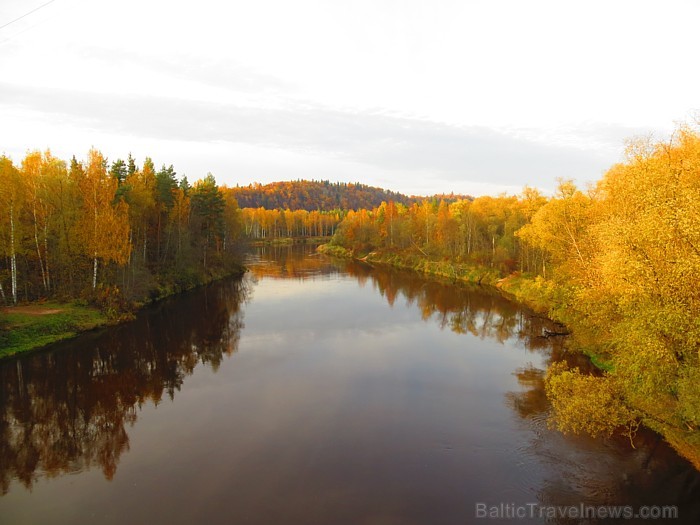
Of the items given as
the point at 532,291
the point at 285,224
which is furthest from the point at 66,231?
the point at 285,224

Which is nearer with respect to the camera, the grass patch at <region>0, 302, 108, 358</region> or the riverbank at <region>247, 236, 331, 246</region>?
the grass patch at <region>0, 302, 108, 358</region>

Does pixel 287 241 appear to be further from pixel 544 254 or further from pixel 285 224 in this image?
pixel 544 254

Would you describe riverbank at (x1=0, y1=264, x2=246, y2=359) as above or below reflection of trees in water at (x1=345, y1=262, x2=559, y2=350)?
above

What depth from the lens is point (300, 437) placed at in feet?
63.3

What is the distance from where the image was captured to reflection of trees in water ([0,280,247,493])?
17.8 metres

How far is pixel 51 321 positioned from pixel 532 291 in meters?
47.5

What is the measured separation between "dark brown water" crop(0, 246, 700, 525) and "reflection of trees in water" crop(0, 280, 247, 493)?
12cm

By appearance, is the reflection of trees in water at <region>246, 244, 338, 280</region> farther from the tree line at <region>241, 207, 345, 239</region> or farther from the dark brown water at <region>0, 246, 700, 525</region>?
the tree line at <region>241, 207, 345, 239</region>

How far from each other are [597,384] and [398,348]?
55.0 ft

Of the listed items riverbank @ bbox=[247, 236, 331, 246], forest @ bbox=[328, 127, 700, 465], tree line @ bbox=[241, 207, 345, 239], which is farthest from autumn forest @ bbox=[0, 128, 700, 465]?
tree line @ bbox=[241, 207, 345, 239]

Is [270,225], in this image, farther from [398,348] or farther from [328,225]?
[398,348]

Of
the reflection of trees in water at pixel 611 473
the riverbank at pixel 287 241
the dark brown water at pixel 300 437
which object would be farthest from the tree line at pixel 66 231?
the riverbank at pixel 287 241

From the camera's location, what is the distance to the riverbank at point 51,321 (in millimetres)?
29406

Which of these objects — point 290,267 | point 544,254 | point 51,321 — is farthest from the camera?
point 290,267
